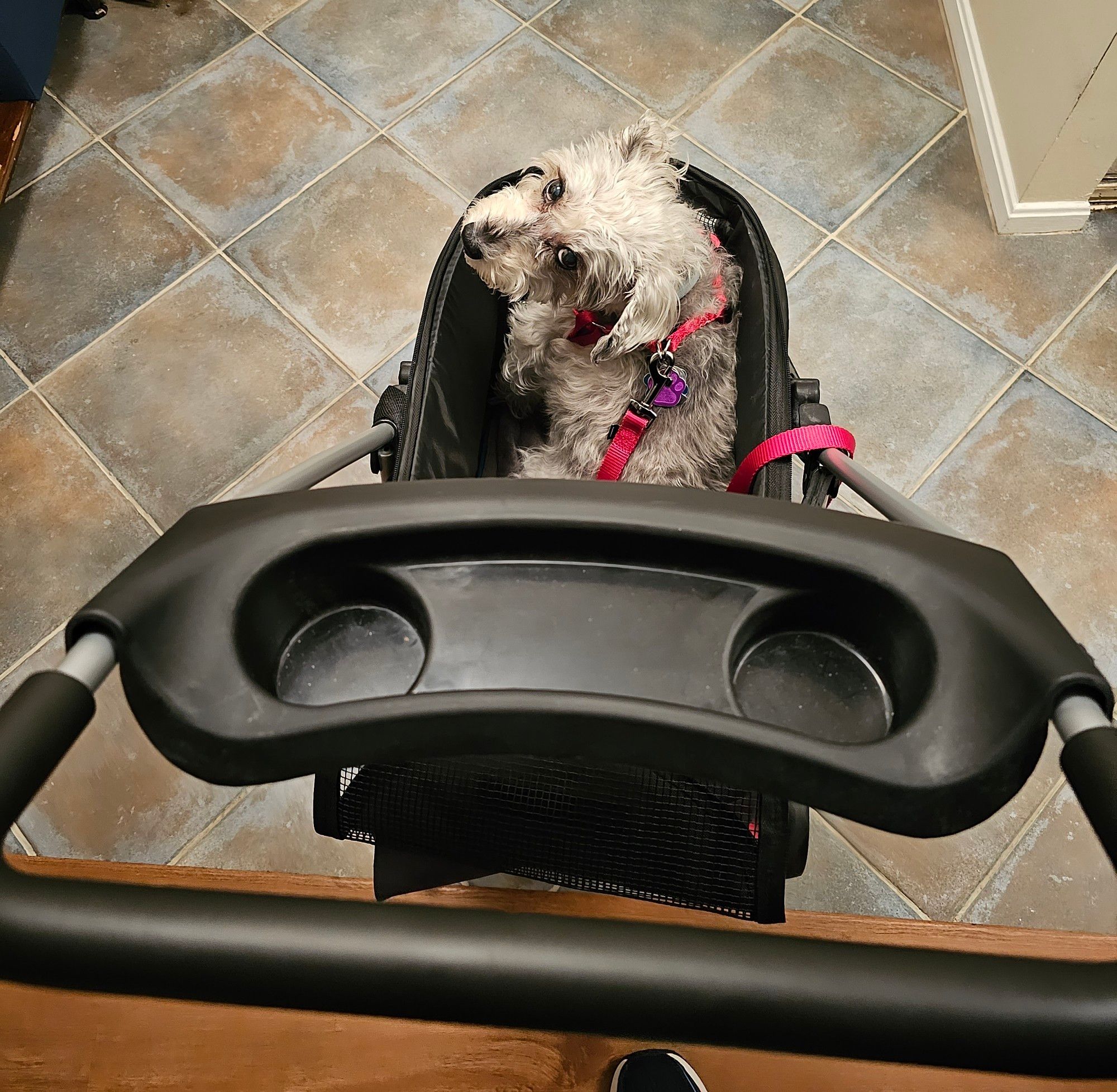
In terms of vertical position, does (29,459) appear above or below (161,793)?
above

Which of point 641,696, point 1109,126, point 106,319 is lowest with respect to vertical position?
point 1109,126

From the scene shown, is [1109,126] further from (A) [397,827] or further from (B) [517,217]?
(A) [397,827]

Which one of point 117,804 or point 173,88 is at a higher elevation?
point 173,88

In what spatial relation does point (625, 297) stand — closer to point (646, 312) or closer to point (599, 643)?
point (646, 312)

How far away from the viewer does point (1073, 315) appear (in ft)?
5.57

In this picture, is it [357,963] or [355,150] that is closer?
[357,963]

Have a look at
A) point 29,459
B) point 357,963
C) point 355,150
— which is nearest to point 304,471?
point 357,963

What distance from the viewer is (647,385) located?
1143 millimetres

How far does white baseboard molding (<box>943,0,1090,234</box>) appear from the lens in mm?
1741

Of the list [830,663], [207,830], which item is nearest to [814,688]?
[830,663]

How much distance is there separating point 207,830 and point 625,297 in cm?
105

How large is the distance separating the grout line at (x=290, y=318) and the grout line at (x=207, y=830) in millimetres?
831

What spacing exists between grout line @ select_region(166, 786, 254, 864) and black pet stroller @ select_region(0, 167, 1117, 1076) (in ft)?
2.95

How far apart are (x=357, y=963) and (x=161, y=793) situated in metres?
1.13
